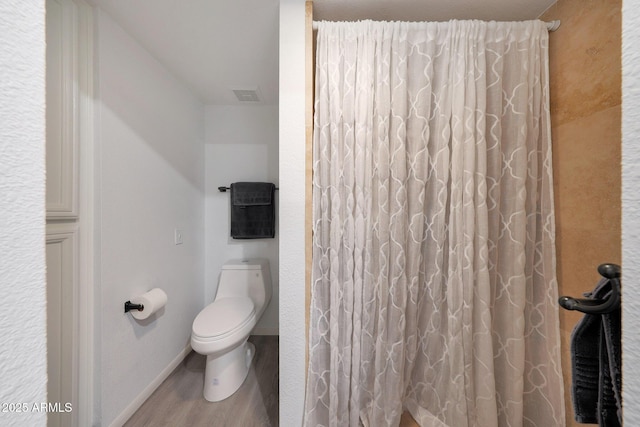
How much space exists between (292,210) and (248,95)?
144 centimetres

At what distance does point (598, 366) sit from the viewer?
0.58m

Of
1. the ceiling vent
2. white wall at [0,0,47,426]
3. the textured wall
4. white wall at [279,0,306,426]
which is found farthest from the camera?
the ceiling vent

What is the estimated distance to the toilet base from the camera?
1.43m

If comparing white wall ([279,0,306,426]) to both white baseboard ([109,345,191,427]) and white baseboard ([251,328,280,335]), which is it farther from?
white baseboard ([251,328,280,335])

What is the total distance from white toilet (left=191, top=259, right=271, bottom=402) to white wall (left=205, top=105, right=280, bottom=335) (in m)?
0.22

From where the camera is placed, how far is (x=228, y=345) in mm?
1366

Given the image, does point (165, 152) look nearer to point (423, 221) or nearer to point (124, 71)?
point (124, 71)

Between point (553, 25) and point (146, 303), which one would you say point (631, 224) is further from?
point (146, 303)

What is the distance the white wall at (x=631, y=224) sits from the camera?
0.34m

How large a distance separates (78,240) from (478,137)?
79.0 inches

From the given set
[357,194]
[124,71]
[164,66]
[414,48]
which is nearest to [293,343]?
[357,194]

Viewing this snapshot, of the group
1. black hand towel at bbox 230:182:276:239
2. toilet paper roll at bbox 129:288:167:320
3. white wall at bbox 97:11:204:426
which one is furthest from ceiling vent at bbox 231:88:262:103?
toilet paper roll at bbox 129:288:167:320

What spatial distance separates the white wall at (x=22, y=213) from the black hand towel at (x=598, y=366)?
109 centimetres

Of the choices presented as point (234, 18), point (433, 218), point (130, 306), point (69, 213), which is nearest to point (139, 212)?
point (69, 213)
